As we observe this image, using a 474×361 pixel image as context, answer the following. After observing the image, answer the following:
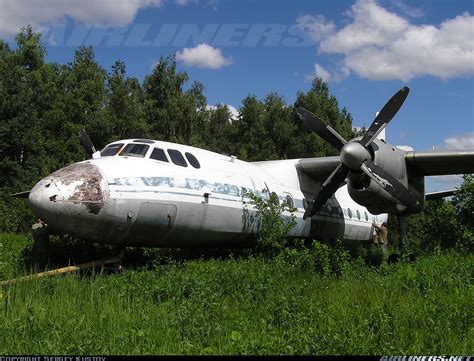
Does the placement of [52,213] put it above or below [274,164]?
below

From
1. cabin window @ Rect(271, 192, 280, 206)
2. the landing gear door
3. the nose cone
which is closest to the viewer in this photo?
the nose cone

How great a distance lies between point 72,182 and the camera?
9.33 meters

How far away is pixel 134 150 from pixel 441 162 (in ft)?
29.7

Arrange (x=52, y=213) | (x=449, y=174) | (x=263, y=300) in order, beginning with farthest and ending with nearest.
Answer: (x=449, y=174)
(x=52, y=213)
(x=263, y=300)

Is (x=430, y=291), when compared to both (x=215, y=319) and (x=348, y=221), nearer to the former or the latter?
(x=215, y=319)

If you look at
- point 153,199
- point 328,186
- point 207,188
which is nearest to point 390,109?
point 328,186

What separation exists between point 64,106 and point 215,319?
131ft

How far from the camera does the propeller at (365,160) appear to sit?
42.0ft

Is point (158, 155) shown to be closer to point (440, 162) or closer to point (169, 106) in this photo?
point (440, 162)

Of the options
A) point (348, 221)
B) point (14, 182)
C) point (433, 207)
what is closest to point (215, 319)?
point (348, 221)

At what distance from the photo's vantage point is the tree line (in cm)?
3956

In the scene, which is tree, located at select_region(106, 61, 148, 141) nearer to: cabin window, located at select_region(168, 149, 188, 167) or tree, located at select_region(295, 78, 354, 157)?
tree, located at select_region(295, 78, 354, 157)

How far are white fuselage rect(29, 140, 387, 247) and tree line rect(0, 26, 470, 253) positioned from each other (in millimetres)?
17782

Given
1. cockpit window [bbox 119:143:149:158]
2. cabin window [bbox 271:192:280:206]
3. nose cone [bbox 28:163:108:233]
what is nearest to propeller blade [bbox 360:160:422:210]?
cabin window [bbox 271:192:280:206]
